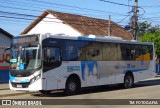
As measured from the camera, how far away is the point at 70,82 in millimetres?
19109

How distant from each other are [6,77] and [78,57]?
31.0 feet

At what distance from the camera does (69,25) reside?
44625 mm

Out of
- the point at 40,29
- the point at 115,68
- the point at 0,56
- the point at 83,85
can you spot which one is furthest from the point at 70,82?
the point at 40,29

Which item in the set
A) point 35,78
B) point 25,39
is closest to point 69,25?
point 25,39

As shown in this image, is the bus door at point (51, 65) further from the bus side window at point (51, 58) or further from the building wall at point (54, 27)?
the building wall at point (54, 27)

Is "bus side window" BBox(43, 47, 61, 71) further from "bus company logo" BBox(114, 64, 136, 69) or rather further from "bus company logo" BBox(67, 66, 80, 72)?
"bus company logo" BBox(114, 64, 136, 69)

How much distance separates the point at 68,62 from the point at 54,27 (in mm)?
29085

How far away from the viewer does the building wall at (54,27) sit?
44.6 m

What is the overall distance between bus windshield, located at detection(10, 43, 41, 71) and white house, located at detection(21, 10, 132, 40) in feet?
81.6

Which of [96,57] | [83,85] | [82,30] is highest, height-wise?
[82,30]

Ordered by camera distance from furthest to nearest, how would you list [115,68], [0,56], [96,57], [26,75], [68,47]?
[0,56]
[115,68]
[96,57]
[68,47]
[26,75]

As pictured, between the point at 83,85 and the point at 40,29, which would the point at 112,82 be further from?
the point at 40,29

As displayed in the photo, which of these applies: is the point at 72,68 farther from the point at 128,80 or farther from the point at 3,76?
the point at 3,76

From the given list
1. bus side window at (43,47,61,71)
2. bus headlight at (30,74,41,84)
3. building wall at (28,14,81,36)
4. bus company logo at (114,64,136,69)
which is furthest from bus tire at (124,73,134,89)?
building wall at (28,14,81,36)
